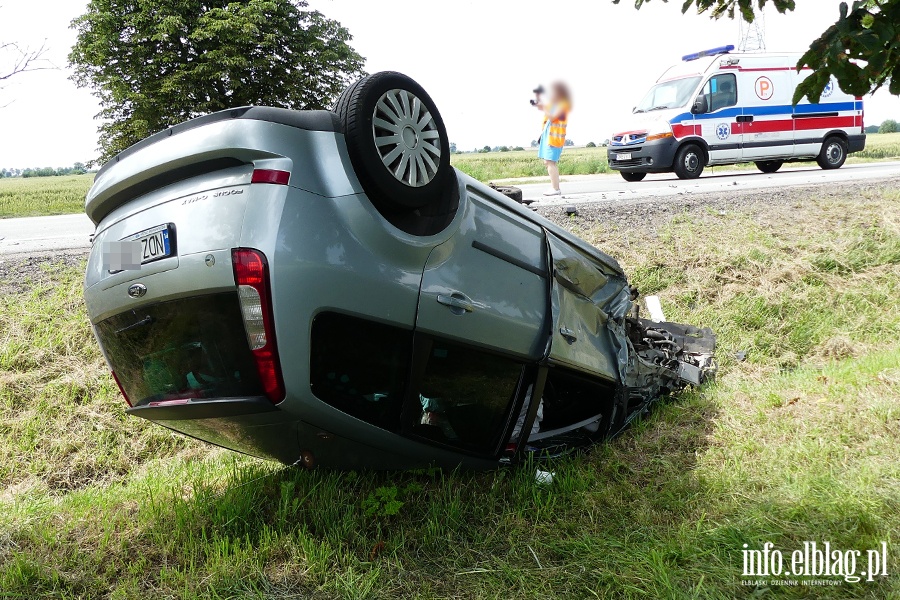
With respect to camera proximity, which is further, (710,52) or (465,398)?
(710,52)

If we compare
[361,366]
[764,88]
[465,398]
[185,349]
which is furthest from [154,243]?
[764,88]

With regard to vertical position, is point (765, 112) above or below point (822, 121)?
Result: above

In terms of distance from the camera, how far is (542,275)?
342 cm

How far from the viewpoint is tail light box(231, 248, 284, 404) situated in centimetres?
230

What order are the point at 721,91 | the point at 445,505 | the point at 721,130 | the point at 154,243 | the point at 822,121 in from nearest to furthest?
the point at 154,243
the point at 445,505
the point at 721,91
the point at 721,130
the point at 822,121

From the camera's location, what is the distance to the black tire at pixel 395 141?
2512mm

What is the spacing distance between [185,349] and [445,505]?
1.47 metres

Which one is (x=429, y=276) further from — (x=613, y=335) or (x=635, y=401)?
(x=635, y=401)

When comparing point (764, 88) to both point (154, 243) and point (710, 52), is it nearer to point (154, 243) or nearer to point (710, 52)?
point (710, 52)

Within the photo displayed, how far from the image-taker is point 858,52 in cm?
277

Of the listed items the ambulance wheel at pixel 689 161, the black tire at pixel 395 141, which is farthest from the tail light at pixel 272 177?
the ambulance wheel at pixel 689 161

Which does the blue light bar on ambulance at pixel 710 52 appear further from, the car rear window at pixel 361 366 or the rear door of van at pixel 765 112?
the car rear window at pixel 361 366

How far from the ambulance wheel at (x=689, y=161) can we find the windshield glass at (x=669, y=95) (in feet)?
3.17

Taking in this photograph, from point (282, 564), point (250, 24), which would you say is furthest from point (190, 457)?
point (250, 24)
